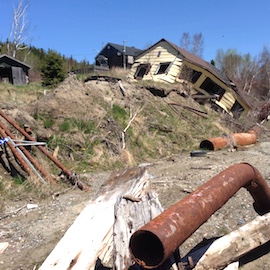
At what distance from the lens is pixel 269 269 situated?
3.45 m

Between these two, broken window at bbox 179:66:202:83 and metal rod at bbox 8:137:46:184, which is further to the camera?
broken window at bbox 179:66:202:83

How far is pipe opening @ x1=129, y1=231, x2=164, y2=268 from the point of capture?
2154 mm

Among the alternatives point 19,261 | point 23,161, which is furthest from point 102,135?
point 19,261

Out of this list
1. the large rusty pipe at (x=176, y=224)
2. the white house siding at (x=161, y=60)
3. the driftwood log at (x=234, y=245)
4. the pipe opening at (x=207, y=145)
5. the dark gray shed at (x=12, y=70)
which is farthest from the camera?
the dark gray shed at (x=12, y=70)

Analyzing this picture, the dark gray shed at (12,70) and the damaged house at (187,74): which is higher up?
the damaged house at (187,74)

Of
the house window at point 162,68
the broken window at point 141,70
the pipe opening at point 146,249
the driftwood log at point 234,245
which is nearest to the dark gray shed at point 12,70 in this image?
the broken window at point 141,70

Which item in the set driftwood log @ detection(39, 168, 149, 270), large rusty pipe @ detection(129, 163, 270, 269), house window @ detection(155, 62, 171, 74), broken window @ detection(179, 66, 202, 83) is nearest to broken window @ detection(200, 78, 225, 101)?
broken window @ detection(179, 66, 202, 83)

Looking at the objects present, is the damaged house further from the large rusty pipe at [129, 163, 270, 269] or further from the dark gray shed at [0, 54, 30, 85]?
the large rusty pipe at [129, 163, 270, 269]

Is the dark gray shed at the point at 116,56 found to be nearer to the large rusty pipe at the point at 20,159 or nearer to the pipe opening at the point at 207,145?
the pipe opening at the point at 207,145

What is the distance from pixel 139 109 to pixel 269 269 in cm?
1040

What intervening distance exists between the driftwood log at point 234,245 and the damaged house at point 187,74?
15991 mm

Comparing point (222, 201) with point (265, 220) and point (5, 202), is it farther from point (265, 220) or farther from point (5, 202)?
point (5, 202)

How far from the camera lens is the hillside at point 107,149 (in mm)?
4691

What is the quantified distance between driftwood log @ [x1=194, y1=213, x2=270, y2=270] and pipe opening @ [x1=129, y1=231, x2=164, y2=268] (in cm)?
72
